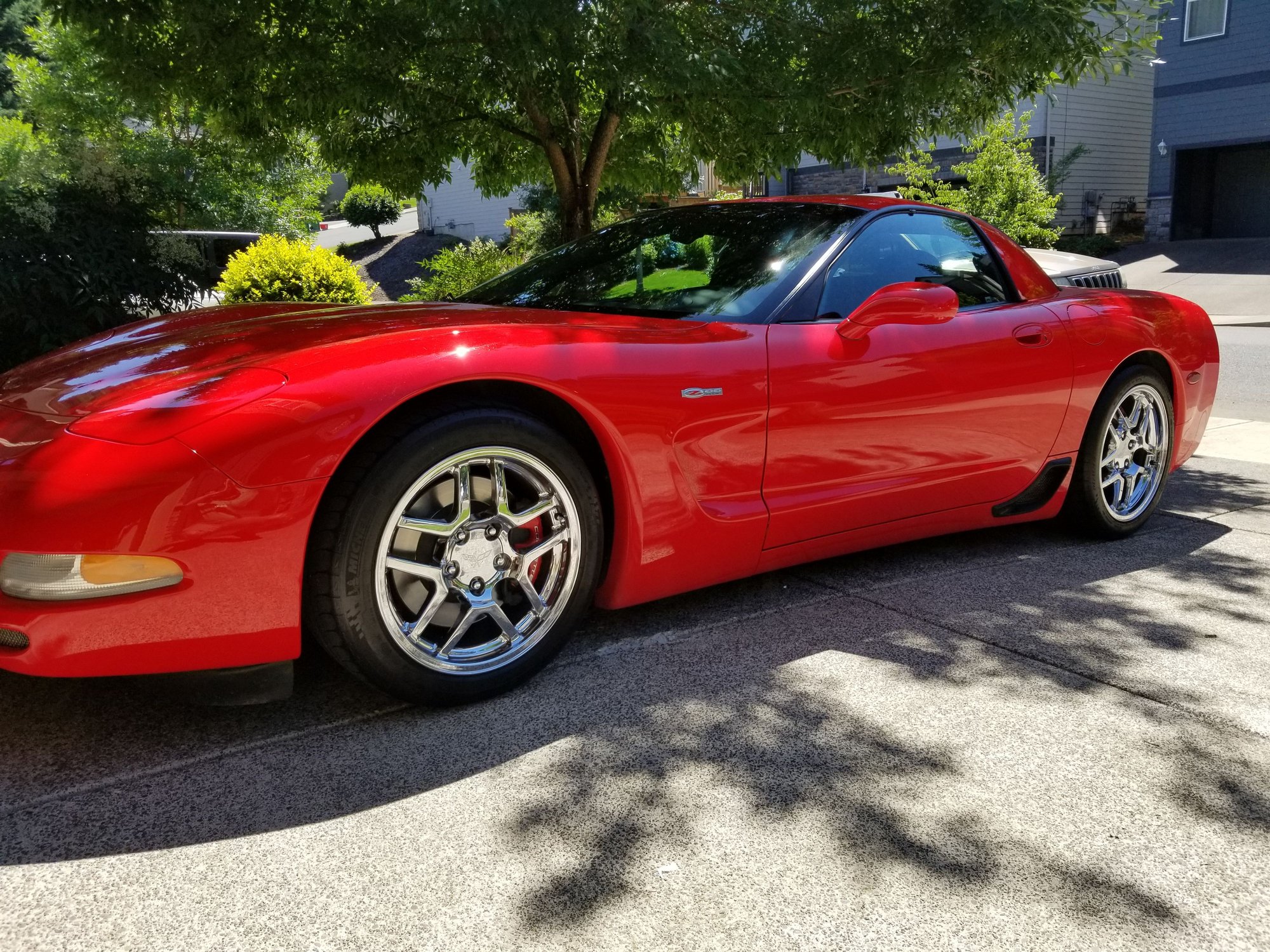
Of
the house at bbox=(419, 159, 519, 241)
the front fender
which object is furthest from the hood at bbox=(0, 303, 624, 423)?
the house at bbox=(419, 159, 519, 241)

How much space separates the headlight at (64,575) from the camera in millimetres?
2133

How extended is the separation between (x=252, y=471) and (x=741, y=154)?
17.6ft

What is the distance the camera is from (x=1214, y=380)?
15.7 feet

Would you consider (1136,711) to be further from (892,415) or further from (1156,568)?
(1156,568)

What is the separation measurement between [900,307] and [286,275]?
6190mm

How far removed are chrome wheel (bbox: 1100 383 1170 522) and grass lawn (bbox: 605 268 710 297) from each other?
187cm

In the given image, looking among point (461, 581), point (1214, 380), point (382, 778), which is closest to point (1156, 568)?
point (1214, 380)

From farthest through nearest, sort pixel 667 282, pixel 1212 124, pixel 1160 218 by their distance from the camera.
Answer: pixel 1160 218 → pixel 1212 124 → pixel 667 282

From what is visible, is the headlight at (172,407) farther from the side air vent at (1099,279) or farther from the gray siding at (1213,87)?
the gray siding at (1213,87)

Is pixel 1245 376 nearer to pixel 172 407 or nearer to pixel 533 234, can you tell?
pixel 172 407

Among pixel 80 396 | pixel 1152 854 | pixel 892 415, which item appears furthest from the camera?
pixel 892 415

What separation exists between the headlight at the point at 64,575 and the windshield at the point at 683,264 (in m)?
1.71

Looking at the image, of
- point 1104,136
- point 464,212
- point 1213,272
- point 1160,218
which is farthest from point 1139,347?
A: point 464,212

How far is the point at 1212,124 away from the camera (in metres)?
23.1
